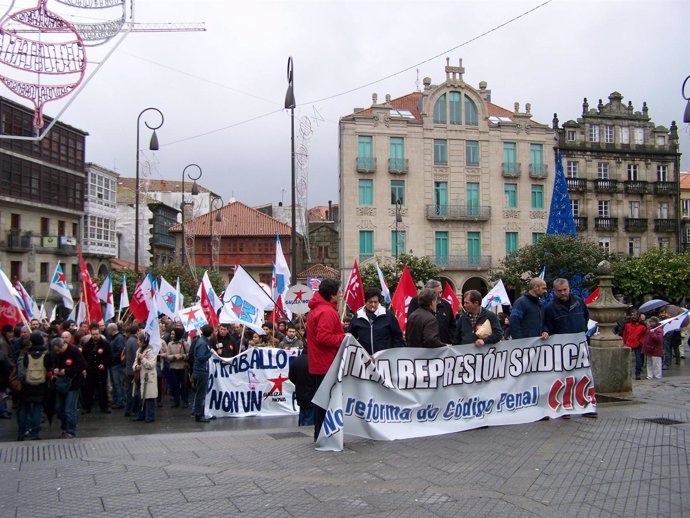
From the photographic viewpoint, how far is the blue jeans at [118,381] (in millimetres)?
13875

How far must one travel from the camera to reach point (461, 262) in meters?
47.8

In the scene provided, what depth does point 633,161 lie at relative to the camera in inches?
2088

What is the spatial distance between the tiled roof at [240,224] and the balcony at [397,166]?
1605 cm

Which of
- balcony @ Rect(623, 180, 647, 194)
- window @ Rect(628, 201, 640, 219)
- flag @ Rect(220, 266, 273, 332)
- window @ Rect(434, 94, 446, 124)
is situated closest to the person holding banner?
flag @ Rect(220, 266, 273, 332)

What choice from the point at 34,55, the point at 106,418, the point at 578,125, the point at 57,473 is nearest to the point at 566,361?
the point at 57,473

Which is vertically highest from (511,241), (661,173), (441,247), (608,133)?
(608,133)

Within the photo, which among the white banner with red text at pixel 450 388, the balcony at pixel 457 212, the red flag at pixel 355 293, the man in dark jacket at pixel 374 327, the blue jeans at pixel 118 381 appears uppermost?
the balcony at pixel 457 212

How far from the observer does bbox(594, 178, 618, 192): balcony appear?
52031 millimetres

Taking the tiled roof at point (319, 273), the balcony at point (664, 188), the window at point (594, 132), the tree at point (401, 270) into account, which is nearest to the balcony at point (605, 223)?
the balcony at point (664, 188)

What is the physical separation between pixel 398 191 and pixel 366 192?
2245 mm

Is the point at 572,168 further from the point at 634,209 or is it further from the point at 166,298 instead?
the point at 166,298

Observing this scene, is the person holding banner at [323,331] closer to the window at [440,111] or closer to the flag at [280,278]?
the flag at [280,278]

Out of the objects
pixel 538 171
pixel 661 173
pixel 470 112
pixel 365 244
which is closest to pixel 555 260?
pixel 538 171

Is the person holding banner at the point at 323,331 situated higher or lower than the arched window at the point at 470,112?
lower
